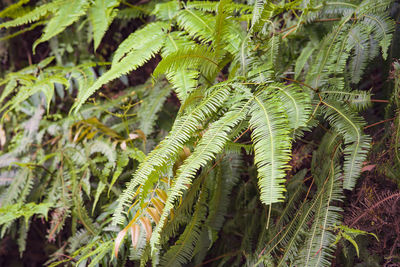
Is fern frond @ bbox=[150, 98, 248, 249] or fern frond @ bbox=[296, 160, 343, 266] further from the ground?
fern frond @ bbox=[150, 98, 248, 249]

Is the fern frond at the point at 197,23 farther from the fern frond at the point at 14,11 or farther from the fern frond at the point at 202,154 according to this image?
the fern frond at the point at 14,11

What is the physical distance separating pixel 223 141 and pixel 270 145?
0.13 m

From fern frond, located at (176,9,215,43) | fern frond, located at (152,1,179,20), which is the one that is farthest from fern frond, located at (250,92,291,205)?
fern frond, located at (152,1,179,20)

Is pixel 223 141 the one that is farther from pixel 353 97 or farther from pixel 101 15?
pixel 101 15

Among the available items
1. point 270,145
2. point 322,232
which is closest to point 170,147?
point 270,145

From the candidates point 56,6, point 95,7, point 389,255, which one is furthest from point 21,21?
point 389,255

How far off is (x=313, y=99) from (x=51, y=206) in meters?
1.40

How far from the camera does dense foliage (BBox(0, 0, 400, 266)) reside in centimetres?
95

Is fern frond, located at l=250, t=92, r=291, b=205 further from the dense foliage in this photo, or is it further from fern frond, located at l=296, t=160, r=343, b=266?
fern frond, located at l=296, t=160, r=343, b=266

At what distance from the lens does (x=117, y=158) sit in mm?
1602

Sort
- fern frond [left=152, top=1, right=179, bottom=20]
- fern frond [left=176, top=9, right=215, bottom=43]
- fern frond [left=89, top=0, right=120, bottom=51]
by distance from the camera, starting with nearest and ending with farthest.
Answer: fern frond [left=176, top=9, right=215, bottom=43] → fern frond [left=152, top=1, right=179, bottom=20] → fern frond [left=89, top=0, right=120, bottom=51]

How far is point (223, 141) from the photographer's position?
2.90 ft

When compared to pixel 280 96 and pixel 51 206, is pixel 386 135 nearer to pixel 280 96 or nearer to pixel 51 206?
pixel 280 96

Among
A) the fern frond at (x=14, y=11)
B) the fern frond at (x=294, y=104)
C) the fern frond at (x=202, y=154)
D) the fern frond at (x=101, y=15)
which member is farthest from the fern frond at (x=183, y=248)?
the fern frond at (x=14, y=11)
